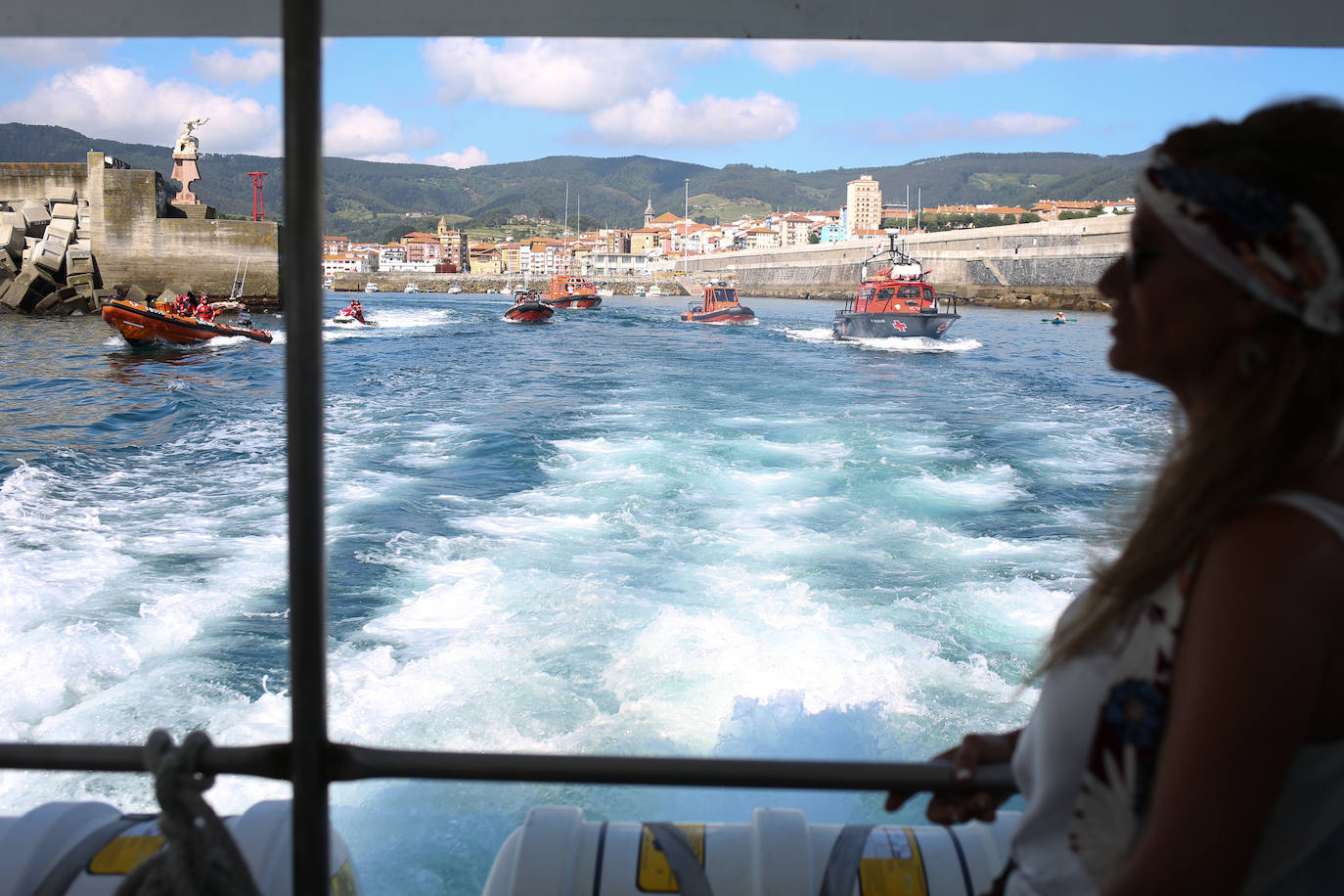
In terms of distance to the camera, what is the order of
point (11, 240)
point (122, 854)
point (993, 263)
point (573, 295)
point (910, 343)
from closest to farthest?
point (122, 854) < point (11, 240) < point (910, 343) < point (573, 295) < point (993, 263)

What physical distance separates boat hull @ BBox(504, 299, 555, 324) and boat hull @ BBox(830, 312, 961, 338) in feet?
40.3

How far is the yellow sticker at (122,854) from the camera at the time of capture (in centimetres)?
101

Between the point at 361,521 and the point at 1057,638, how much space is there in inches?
297

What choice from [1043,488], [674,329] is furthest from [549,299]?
[1043,488]

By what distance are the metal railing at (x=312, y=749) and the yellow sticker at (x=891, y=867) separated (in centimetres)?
31

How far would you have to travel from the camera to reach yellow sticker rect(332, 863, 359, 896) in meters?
1.08

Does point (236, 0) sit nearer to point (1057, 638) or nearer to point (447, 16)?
point (447, 16)

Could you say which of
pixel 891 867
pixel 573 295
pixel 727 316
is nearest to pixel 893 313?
pixel 727 316

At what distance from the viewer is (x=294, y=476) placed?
2.48 feet

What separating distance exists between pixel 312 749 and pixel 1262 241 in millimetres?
803

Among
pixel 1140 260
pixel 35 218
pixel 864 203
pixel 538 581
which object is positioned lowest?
pixel 538 581

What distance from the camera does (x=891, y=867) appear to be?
3.55 ft

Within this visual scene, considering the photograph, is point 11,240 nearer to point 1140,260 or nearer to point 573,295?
point 573,295

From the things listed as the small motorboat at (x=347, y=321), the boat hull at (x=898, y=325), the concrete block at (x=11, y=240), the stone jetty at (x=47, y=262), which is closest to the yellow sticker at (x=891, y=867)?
the boat hull at (x=898, y=325)
